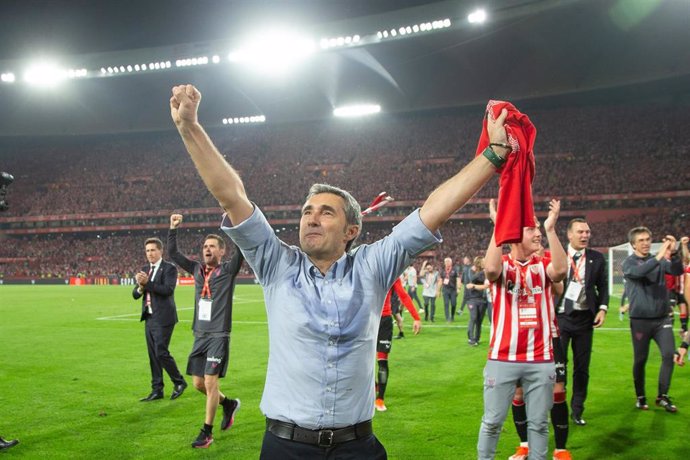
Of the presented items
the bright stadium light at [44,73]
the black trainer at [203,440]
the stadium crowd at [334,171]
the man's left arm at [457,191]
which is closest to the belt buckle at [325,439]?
the man's left arm at [457,191]

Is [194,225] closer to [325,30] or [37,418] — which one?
[325,30]

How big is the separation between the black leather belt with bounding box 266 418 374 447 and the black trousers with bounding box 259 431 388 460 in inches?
0.7

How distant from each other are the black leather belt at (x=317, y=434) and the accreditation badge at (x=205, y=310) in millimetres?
4069

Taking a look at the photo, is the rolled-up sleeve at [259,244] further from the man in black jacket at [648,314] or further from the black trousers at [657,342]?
the black trousers at [657,342]

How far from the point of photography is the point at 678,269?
827 centimetres

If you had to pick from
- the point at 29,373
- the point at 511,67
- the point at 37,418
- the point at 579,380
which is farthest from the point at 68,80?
the point at 579,380

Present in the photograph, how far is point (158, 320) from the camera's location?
823cm

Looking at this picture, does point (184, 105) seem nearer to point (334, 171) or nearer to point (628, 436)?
point (628, 436)

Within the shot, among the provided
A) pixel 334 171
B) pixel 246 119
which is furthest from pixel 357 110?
pixel 246 119

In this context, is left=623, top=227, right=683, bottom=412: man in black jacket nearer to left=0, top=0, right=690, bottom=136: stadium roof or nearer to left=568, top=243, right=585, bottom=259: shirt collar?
left=568, top=243, right=585, bottom=259: shirt collar

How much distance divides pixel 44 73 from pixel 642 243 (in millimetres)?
49254

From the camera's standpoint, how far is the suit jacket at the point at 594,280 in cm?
654

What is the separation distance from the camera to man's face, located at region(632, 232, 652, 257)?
7223 mm

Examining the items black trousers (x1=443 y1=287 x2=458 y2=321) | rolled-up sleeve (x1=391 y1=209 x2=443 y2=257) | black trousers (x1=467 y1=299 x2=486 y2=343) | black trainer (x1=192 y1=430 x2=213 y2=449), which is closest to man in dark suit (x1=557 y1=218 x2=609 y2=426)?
black trainer (x1=192 y1=430 x2=213 y2=449)
